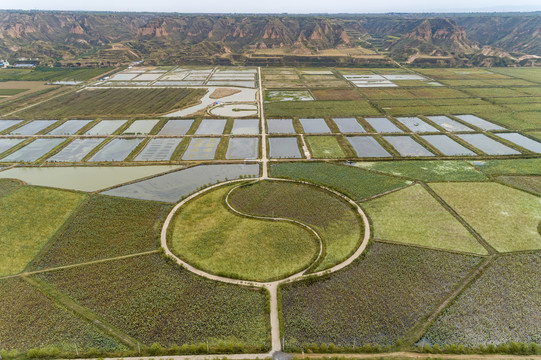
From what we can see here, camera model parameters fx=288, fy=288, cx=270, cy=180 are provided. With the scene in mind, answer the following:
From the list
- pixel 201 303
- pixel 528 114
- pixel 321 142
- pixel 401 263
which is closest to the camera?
pixel 201 303

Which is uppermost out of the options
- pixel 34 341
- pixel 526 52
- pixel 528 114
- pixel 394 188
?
pixel 526 52

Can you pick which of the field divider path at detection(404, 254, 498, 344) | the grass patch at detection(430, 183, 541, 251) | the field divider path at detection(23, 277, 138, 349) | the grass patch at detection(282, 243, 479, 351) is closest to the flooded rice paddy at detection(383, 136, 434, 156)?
the grass patch at detection(430, 183, 541, 251)

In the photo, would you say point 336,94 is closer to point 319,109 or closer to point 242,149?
point 319,109

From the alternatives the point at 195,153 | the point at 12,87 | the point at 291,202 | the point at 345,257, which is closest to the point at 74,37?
the point at 12,87

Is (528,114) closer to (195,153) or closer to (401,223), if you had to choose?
(401,223)

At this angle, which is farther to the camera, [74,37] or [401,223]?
[74,37]

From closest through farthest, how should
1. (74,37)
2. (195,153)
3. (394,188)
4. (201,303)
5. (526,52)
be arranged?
(201,303) < (394,188) < (195,153) < (526,52) < (74,37)

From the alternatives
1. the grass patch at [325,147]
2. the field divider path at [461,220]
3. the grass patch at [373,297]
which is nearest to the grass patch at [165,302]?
the grass patch at [373,297]

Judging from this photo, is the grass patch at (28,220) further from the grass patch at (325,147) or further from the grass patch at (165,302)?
the grass patch at (325,147)
